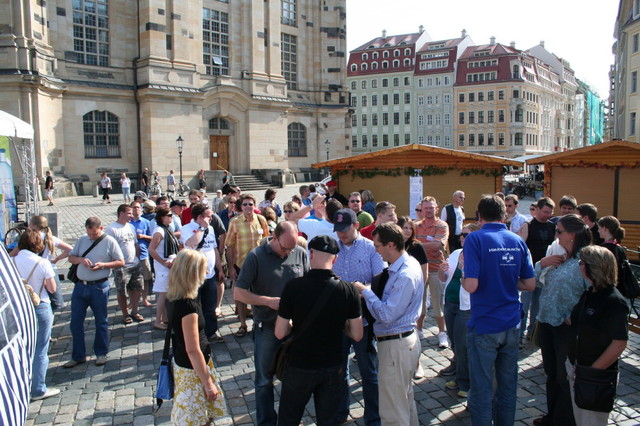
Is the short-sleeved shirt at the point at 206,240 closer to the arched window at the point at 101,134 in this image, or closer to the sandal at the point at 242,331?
the sandal at the point at 242,331

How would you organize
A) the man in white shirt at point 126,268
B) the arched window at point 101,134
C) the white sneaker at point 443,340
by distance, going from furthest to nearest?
the arched window at point 101,134 → the man in white shirt at point 126,268 → the white sneaker at point 443,340

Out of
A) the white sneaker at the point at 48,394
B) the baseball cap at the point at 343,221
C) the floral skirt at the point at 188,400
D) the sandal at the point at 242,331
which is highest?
the baseball cap at the point at 343,221

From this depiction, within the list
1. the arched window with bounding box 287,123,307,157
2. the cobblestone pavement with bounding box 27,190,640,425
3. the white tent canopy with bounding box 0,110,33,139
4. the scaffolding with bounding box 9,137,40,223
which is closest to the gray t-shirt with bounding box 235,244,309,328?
the cobblestone pavement with bounding box 27,190,640,425

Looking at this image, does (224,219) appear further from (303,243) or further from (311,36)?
(311,36)

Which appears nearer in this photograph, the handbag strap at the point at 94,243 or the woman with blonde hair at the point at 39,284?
the woman with blonde hair at the point at 39,284

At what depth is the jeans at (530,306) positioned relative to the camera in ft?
21.8

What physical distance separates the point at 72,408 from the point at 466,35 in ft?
267

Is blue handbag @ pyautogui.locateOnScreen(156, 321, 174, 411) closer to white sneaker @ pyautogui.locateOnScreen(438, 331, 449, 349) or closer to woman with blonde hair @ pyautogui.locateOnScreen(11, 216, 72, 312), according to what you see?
woman with blonde hair @ pyautogui.locateOnScreen(11, 216, 72, 312)

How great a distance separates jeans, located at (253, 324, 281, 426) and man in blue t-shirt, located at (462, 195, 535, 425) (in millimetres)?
1704

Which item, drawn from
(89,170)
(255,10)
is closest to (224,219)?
(89,170)

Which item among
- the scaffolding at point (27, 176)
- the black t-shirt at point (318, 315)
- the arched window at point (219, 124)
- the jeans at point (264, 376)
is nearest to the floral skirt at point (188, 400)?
the jeans at point (264, 376)

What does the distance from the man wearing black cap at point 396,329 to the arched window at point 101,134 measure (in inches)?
1134

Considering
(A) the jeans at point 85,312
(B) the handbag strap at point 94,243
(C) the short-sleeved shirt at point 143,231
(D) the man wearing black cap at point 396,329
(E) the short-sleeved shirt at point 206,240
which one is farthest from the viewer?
(C) the short-sleeved shirt at point 143,231

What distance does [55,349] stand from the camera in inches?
274
